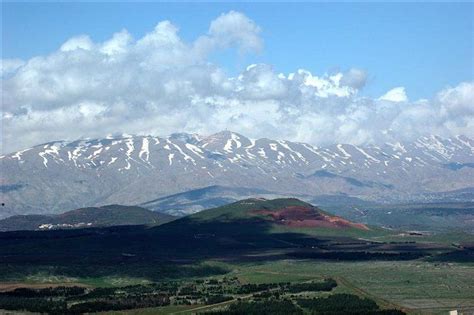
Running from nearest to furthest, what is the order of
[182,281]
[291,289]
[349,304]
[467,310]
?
[467,310]
[349,304]
[291,289]
[182,281]

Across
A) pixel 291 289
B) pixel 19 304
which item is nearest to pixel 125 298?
pixel 19 304

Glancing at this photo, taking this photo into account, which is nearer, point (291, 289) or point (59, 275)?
point (291, 289)

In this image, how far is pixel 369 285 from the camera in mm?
176625

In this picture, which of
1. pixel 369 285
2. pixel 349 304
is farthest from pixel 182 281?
pixel 349 304

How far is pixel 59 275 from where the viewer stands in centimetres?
19888

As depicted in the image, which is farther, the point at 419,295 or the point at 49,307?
the point at 419,295

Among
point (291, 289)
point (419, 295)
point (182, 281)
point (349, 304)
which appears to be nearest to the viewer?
point (349, 304)

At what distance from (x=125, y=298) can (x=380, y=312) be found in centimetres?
4975

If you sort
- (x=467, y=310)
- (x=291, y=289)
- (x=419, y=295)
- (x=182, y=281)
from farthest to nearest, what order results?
(x=182, y=281) < (x=291, y=289) < (x=419, y=295) < (x=467, y=310)

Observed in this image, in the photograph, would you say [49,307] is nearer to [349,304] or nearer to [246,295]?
[246,295]

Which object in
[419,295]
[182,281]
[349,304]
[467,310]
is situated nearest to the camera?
[467,310]

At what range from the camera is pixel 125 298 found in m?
163

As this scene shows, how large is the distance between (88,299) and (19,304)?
1363cm

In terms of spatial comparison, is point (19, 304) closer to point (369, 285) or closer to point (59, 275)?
point (59, 275)
